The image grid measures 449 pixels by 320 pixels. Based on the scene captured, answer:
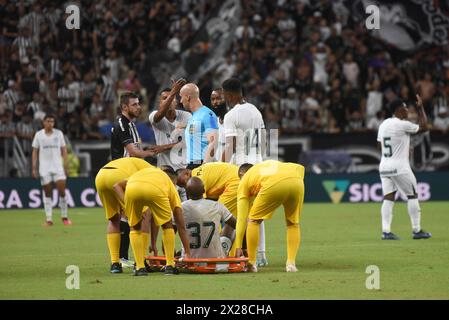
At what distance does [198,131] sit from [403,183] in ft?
16.9

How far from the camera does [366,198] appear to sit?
94.1 feet

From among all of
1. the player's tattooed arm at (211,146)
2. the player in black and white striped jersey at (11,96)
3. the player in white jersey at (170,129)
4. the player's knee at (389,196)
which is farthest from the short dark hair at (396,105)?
the player in black and white striped jersey at (11,96)

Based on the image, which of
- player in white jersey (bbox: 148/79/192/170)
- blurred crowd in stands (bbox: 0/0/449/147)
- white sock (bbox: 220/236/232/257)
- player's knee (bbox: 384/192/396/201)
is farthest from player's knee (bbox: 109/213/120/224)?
blurred crowd in stands (bbox: 0/0/449/147)

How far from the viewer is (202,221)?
41.9ft

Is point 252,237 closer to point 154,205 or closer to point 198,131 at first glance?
point 154,205

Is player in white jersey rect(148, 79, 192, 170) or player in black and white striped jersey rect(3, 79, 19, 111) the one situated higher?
player in black and white striped jersey rect(3, 79, 19, 111)

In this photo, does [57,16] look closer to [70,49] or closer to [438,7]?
[70,49]

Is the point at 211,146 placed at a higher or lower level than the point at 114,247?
higher

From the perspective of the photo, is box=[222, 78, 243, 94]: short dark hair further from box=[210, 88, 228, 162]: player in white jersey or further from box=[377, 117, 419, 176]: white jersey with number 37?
box=[377, 117, 419, 176]: white jersey with number 37

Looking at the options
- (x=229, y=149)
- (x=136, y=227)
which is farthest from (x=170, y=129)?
(x=136, y=227)

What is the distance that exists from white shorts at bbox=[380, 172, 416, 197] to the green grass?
90 centimetres

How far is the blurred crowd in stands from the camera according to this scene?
28.8 metres

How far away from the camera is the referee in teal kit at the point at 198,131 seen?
14516mm
